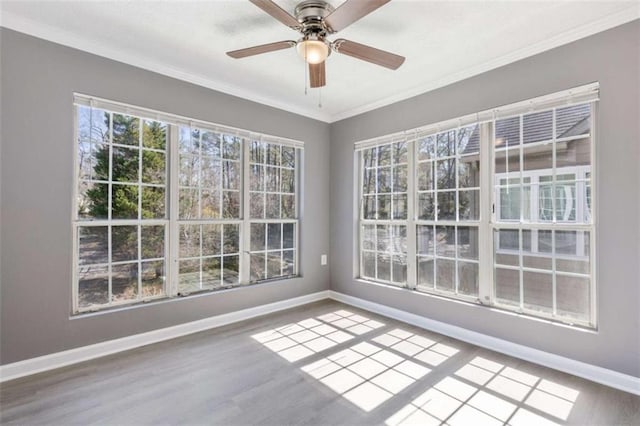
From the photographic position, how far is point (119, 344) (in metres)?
2.71

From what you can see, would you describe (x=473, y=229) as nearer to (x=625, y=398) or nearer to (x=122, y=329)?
(x=625, y=398)

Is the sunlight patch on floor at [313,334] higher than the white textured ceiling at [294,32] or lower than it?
lower

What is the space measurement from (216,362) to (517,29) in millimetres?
3617

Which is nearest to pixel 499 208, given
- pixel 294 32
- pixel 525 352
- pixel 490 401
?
pixel 525 352

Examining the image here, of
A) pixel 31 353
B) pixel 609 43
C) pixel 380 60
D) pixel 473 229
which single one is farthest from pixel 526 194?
pixel 31 353

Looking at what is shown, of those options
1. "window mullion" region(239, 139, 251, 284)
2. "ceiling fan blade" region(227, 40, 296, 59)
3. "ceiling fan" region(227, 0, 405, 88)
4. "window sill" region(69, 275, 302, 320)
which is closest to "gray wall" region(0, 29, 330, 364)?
"window sill" region(69, 275, 302, 320)

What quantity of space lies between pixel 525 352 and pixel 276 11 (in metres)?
3.24

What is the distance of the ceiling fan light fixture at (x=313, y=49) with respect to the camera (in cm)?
201

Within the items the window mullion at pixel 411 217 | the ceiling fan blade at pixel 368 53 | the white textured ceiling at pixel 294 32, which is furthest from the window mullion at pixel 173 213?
the window mullion at pixel 411 217

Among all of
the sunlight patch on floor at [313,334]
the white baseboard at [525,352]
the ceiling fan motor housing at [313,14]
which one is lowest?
the sunlight patch on floor at [313,334]

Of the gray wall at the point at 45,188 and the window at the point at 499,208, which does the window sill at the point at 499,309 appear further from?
the gray wall at the point at 45,188

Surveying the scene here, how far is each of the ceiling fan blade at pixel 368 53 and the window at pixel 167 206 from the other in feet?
5.86

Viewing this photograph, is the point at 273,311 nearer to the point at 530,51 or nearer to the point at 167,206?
the point at 167,206

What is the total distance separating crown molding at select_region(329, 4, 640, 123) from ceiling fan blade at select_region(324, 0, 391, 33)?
171 centimetres
